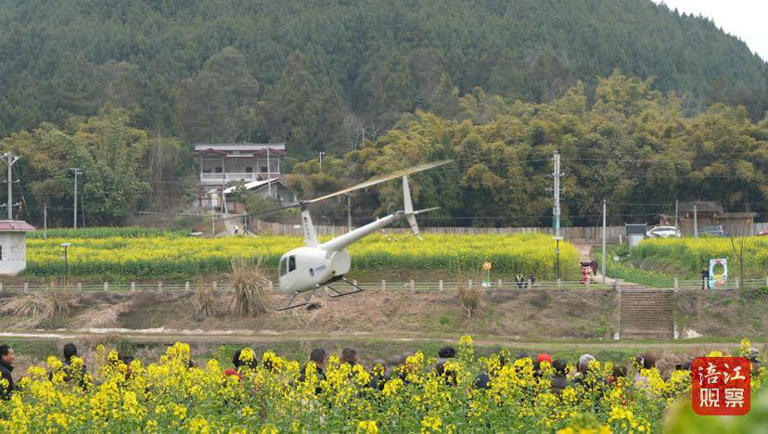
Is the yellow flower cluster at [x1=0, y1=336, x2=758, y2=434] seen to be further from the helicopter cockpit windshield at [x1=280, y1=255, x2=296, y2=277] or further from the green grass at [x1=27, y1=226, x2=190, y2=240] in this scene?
the green grass at [x1=27, y1=226, x2=190, y2=240]

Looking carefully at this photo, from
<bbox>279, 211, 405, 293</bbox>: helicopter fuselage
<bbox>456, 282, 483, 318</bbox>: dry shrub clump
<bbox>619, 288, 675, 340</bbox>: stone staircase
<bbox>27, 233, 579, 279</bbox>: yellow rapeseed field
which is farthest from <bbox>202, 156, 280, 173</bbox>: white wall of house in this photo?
<bbox>279, 211, 405, 293</bbox>: helicopter fuselage

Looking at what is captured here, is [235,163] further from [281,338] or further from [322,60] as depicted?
[281,338]

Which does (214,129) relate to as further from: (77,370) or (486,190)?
(77,370)

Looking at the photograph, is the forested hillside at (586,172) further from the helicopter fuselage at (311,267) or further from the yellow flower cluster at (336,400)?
the yellow flower cluster at (336,400)

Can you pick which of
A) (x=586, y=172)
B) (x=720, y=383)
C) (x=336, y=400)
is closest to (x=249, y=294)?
(x=336, y=400)

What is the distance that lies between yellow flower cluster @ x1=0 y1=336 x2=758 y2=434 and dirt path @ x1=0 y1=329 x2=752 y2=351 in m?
18.1

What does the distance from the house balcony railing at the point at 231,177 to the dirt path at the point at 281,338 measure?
162 feet

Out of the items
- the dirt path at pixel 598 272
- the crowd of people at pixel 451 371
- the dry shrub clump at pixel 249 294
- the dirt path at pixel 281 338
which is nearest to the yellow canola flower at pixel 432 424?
the crowd of people at pixel 451 371

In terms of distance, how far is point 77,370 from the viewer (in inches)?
506

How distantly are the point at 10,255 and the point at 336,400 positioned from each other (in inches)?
1486

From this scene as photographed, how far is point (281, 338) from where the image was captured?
32.8m

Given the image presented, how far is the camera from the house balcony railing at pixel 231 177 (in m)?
85.9

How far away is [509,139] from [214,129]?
147 feet

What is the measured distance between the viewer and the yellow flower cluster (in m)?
10.1
